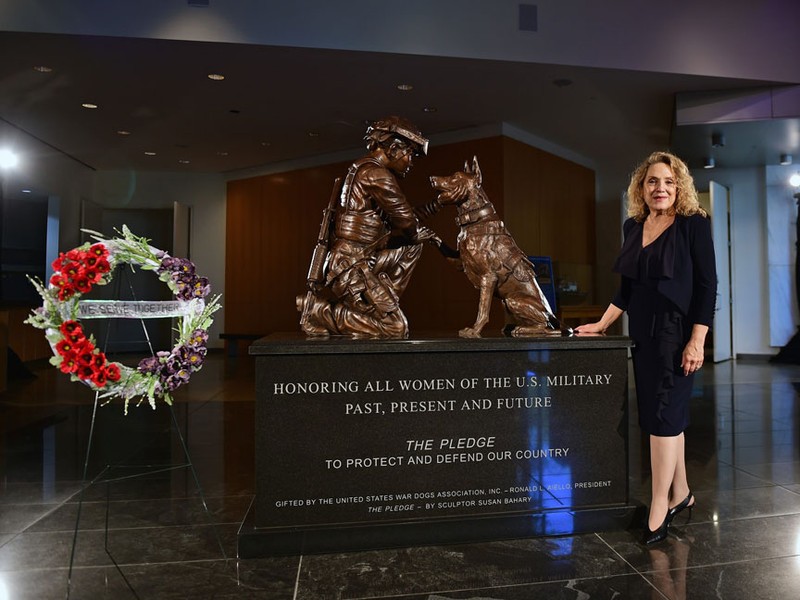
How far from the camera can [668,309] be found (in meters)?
2.62

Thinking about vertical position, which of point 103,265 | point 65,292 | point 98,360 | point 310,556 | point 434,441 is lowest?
point 310,556

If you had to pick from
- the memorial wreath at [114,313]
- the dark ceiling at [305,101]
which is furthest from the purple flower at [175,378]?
the dark ceiling at [305,101]

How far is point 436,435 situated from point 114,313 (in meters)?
Result: 1.56

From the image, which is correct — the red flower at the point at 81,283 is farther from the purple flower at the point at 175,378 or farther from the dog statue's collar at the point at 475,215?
the dog statue's collar at the point at 475,215

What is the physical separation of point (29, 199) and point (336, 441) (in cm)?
1029

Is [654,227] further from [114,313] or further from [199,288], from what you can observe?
[114,313]

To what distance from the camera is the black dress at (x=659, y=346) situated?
261 centimetres

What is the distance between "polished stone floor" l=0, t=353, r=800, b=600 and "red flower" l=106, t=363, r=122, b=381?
441 millimetres

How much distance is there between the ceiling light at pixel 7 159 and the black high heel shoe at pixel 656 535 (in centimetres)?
1072

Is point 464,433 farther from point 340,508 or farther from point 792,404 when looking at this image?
point 792,404

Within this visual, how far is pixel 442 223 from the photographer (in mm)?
9906

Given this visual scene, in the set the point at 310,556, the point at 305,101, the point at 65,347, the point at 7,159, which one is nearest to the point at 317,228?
the point at 305,101

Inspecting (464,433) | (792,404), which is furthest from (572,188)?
(464,433)

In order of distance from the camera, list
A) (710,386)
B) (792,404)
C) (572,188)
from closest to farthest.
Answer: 1. (792,404)
2. (710,386)
3. (572,188)
